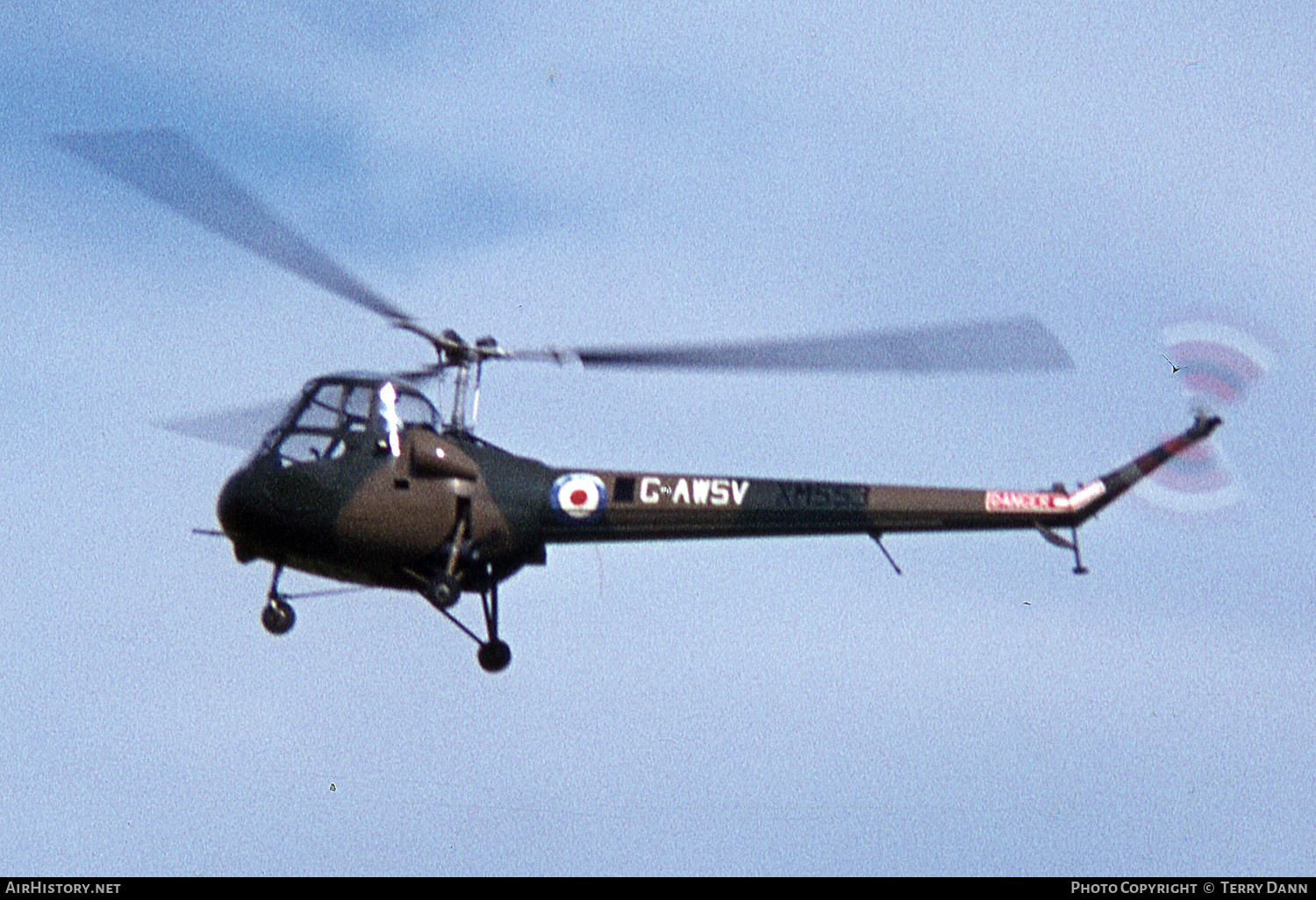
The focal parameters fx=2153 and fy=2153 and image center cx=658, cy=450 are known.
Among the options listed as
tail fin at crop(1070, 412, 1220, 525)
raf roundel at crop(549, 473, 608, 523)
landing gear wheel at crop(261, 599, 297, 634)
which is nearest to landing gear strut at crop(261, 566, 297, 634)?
landing gear wheel at crop(261, 599, 297, 634)

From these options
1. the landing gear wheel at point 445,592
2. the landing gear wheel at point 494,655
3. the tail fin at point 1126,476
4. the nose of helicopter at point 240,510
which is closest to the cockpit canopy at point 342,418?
the nose of helicopter at point 240,510

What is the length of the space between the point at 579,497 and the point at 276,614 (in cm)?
552

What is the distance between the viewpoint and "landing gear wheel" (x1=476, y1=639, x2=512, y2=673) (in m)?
36.8

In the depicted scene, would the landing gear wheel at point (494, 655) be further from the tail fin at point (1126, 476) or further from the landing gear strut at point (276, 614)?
the tail fin at point (1126, 476)

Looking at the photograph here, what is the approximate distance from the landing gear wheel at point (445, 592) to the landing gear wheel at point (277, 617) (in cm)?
278

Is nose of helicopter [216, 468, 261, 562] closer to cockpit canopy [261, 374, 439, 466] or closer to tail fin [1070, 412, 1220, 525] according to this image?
cockpit canopy [261, 374, 439, 466]

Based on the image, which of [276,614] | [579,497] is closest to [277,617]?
[276,614]

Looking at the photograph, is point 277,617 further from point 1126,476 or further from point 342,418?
point 1126,476

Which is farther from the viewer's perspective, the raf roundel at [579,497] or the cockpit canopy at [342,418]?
the raf roundel at [579,497]

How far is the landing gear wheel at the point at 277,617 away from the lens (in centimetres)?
3666

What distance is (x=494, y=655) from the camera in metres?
36.8

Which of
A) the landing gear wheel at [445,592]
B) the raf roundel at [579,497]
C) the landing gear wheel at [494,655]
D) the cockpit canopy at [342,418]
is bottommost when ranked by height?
the landing gear wheel at [494,655]
